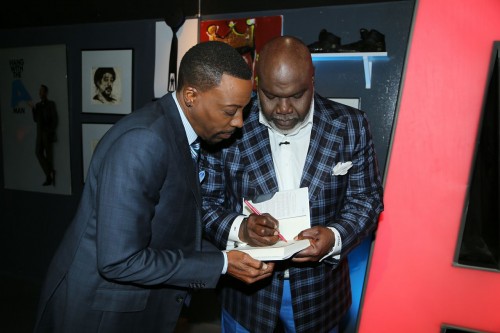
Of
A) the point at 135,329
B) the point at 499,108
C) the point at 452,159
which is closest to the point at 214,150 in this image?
the point at 135,329

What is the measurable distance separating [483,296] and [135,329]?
1.99m

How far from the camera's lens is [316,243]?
1.46 m

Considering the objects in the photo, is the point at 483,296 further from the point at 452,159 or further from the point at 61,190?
the point at 61,190

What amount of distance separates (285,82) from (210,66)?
0.39 m

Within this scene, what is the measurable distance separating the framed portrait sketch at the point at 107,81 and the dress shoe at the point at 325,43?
164 cm

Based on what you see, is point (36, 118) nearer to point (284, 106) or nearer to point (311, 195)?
point (284, 106)

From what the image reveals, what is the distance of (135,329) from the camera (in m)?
1.32

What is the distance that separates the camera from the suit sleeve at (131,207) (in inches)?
41.8

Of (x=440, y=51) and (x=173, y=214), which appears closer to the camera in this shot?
(x=173, y=214)

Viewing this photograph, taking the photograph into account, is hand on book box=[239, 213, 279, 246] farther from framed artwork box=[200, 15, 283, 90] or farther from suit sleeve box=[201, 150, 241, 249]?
framed artwork box=[200, 15, 283, 90]

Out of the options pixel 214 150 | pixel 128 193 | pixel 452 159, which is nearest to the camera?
pixel 128 193

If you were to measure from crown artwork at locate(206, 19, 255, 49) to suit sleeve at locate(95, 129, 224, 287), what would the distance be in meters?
1.79

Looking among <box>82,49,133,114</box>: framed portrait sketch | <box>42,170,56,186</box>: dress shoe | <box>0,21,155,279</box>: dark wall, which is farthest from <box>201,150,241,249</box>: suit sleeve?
<box>42,170,56,186</box>: dress shoe

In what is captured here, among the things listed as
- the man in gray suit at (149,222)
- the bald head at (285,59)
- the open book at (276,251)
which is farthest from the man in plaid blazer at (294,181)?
the man in gray suit at (149,222)
